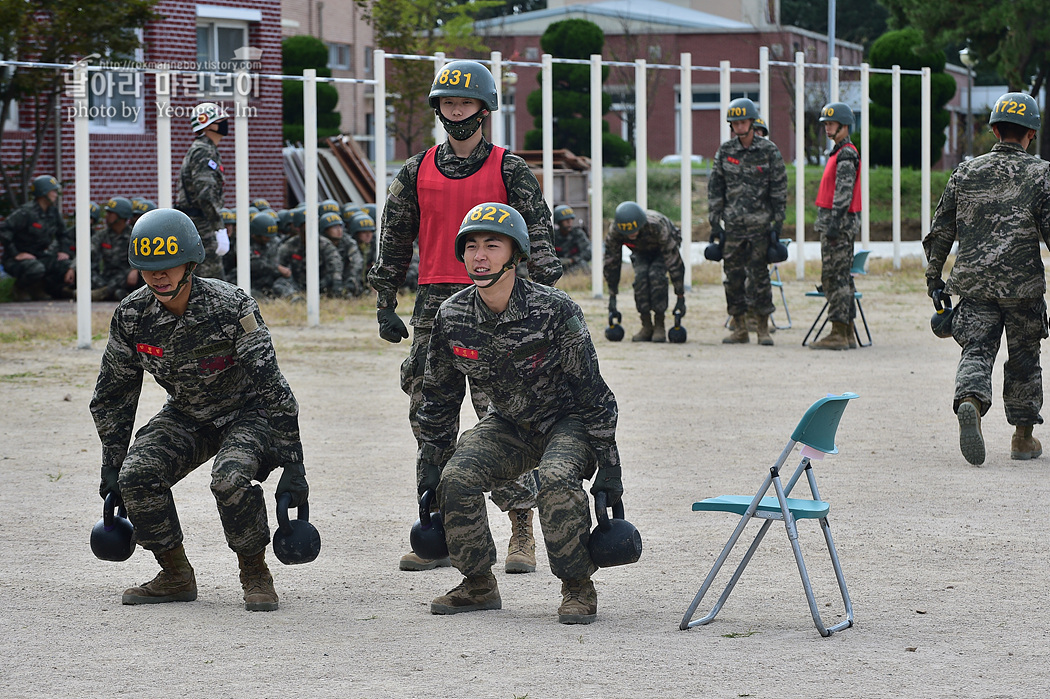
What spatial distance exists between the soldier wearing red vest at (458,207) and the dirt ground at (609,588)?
1.13 ft

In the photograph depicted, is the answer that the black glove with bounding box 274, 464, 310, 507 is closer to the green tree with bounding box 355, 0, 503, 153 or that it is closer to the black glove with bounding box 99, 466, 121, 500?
the black glove with bounding box 99, 466, 121, 500

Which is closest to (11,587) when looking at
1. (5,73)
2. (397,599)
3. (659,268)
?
(397,599)

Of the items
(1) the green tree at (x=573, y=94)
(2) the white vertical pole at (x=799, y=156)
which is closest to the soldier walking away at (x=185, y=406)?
A: (2) the white vertical pole at (x=799, y=156)

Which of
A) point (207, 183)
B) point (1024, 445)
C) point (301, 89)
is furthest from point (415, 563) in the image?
point (301, 89)

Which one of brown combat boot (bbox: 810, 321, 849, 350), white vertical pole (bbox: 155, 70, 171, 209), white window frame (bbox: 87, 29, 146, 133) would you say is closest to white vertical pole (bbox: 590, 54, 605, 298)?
brown combat boot (bbox: 810, 321, 849, 350)

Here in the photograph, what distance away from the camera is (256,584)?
232 inches

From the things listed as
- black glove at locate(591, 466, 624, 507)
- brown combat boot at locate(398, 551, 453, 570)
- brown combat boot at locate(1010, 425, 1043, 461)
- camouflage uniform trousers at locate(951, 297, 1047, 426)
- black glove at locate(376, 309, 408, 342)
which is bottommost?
brown combat boot at locate(398, 551, 453, 570)

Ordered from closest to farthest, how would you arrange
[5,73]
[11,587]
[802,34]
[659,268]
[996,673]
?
1. [996,673]
2. [11,587]
3. [659,268]
4. [5,73]
5. [802,34]

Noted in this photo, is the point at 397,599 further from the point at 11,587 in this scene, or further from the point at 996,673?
the point at 996,673

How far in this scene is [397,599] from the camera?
604 cm

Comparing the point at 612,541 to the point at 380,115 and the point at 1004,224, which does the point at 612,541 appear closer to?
the point at 1004,224

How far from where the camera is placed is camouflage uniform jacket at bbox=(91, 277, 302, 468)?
5.81 metres

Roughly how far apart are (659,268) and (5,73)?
10533 mm

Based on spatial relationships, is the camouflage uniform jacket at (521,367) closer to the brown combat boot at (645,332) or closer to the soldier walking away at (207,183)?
the soldier walking away at (207,183)
